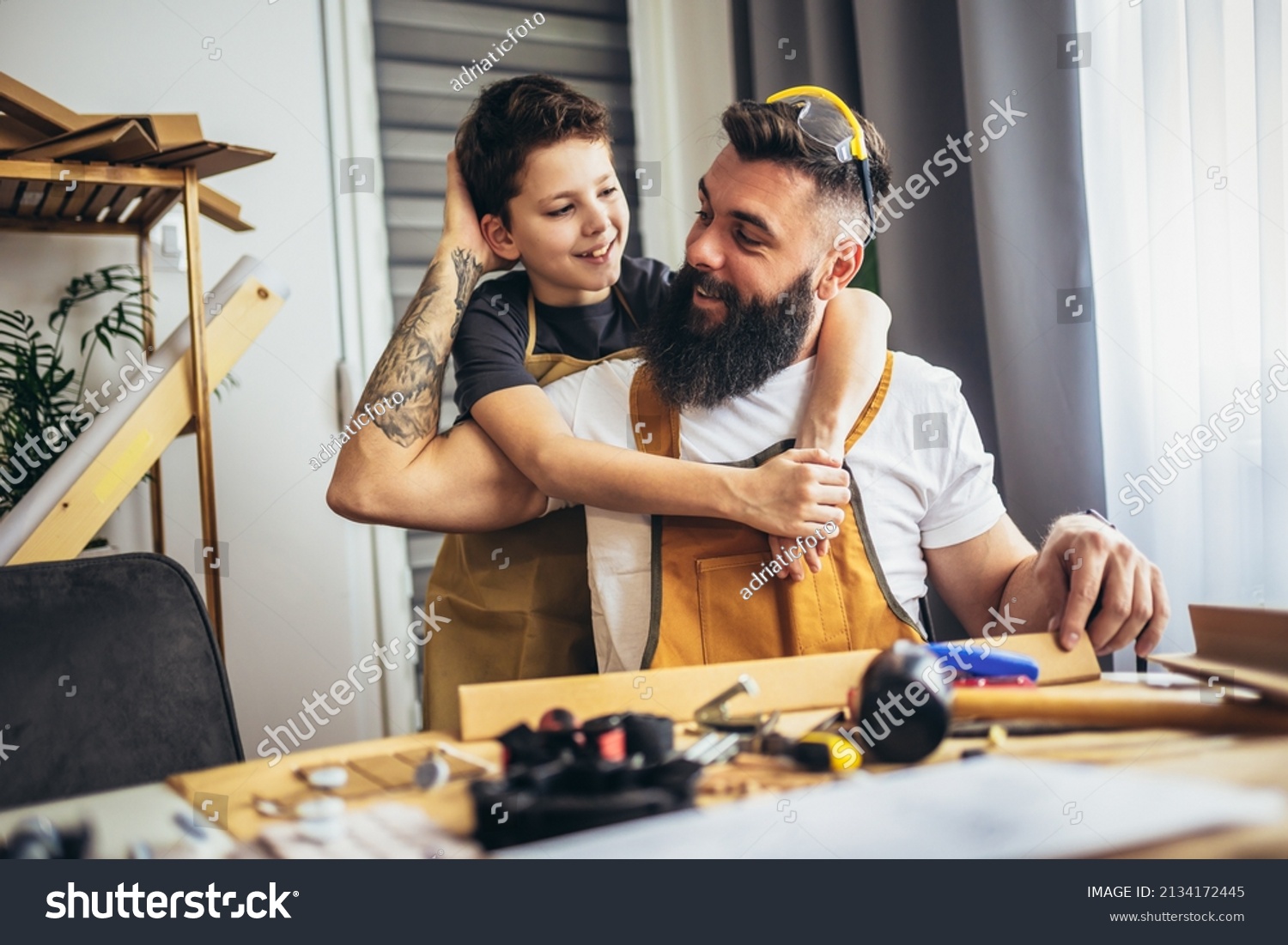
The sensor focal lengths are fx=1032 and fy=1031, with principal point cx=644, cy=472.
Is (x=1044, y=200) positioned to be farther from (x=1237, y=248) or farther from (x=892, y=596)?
(x=892, y=596)

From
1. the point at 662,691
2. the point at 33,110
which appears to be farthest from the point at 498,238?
the point at 662,691

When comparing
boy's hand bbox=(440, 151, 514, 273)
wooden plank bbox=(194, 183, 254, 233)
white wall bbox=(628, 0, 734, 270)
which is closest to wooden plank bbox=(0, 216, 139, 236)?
wooden plank bbox=(194, 183, 254, 233)

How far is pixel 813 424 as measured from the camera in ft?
4.13

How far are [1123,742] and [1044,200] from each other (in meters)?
1.17

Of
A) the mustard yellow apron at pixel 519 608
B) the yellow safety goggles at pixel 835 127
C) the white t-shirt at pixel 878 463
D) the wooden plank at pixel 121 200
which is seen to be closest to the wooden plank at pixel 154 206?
the wooden plank at pixel 121 200

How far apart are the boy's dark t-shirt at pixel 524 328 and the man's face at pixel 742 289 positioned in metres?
0.09

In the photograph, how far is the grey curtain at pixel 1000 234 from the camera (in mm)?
1654

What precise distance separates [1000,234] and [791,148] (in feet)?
1.85

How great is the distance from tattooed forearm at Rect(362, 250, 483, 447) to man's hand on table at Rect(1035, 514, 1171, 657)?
0.81 metres

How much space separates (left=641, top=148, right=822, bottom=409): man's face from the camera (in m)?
1.34

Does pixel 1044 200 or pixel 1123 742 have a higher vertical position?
pixel 1044 200

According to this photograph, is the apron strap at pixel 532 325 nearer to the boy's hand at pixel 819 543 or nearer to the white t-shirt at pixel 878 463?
the white t-shirt at pixel 878 463
